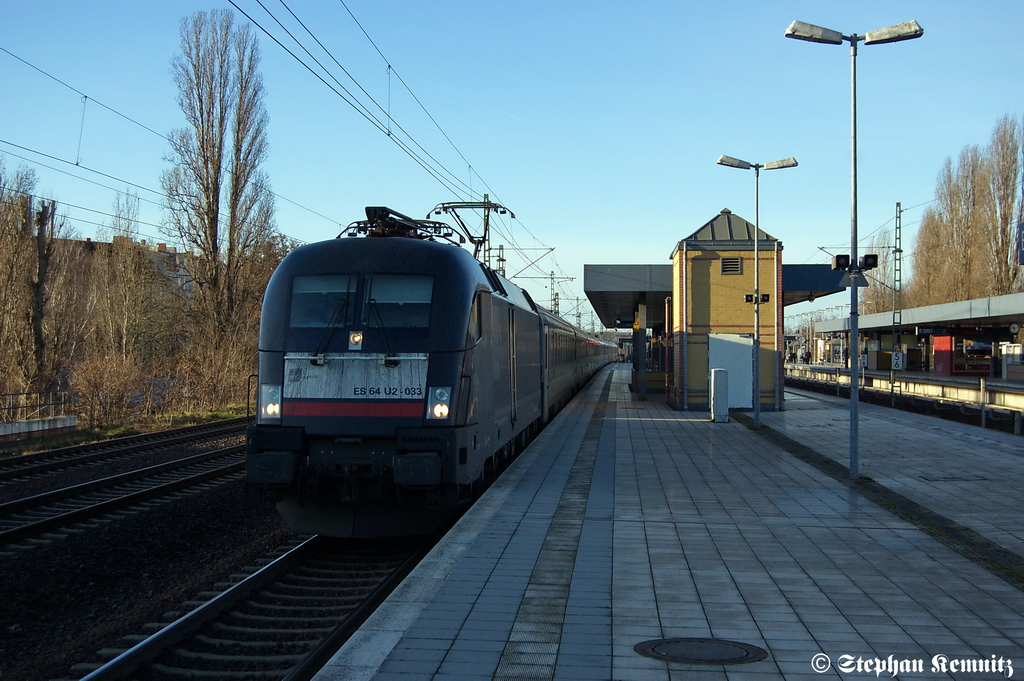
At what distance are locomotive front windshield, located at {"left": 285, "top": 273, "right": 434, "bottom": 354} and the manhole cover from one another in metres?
4.12

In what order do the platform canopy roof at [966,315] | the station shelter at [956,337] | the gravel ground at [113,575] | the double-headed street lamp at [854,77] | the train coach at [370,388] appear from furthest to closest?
1. the station shelter at [956,337]
2. the platform canopy roof at [966,315]
3. the double-headed street lamp at [854,77]
4. the train coach at [370,388]
5. the gravel ground at [113,575]

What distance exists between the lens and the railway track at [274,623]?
16.6 feet

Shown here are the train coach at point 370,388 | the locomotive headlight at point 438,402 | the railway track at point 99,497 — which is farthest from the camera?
the railway track at point 99,497

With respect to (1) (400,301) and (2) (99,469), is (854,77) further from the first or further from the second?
(2) (99,469)

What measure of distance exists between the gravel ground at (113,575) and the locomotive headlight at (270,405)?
1.42 metres

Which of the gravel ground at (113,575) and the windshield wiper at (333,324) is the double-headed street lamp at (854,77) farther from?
the gravel ground at (113,575)

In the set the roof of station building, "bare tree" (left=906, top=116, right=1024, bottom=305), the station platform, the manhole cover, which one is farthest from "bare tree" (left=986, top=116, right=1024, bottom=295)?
the manhole cover

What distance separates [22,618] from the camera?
6246 mm

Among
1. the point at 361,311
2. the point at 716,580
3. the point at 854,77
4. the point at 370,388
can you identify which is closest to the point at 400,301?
the point at 361,311

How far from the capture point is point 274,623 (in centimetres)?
608

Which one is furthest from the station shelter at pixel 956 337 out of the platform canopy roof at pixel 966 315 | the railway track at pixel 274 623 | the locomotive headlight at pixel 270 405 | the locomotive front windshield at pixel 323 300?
the railway track at pixel 274 623

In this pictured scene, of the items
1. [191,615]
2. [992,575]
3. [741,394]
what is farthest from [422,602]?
[741,394]

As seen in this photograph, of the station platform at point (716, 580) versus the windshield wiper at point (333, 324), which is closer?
the station platform at point (716, 580)

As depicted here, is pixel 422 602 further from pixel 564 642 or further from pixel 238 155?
pixel 238 155
